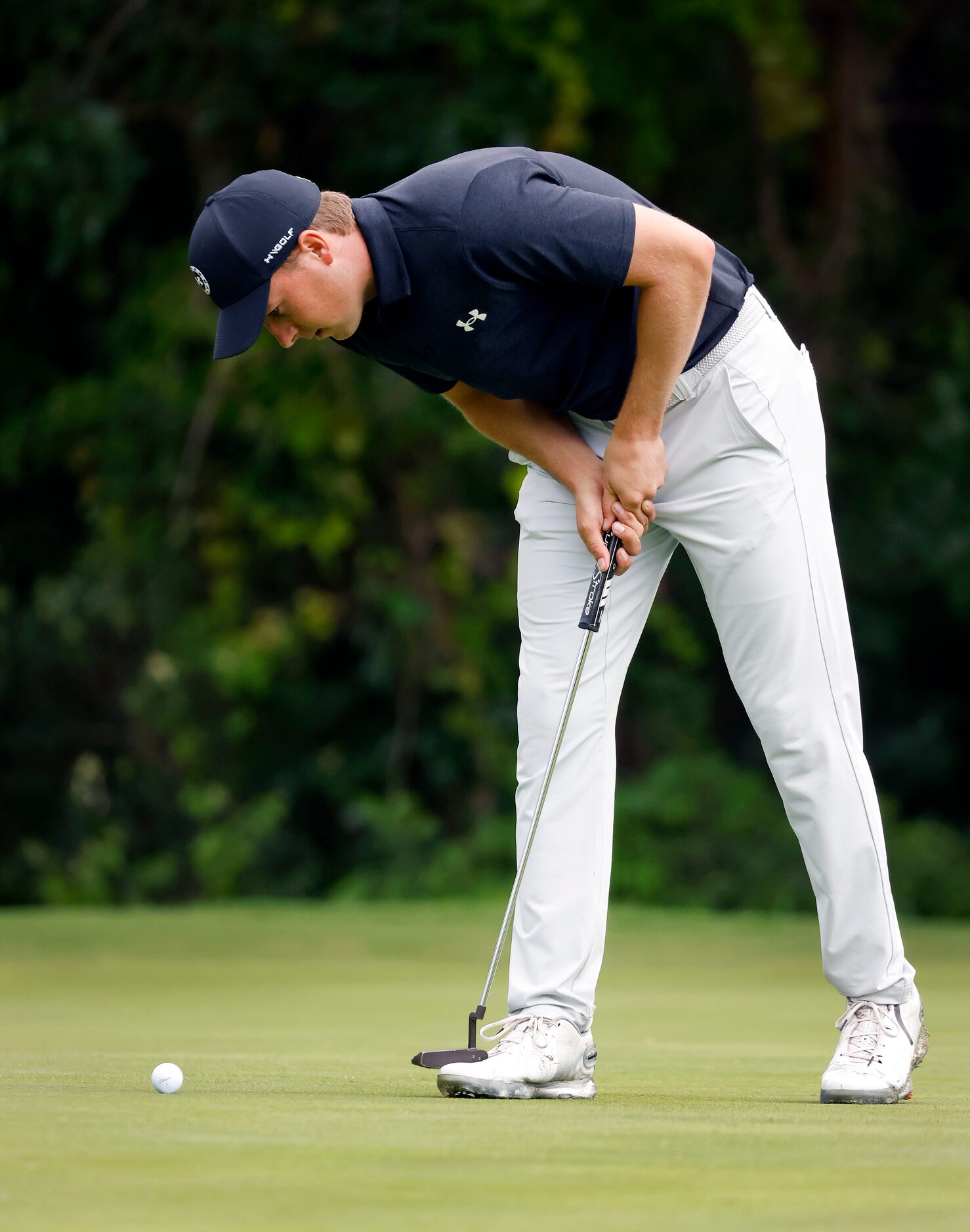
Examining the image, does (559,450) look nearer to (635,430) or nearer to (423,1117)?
(635,430)

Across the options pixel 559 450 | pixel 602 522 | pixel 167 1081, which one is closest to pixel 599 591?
pixel 602 522

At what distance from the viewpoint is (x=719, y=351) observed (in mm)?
2660

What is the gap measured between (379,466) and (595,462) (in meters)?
6.59

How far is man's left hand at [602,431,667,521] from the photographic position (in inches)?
103

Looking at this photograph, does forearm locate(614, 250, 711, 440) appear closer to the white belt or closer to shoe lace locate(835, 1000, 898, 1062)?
the white belt

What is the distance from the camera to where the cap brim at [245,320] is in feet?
8.07

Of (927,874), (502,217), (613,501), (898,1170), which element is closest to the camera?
(898,1170)

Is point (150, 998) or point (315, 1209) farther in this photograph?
point (150, 998)

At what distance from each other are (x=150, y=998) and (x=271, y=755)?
5784mm

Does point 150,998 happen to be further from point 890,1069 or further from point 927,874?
point 927,874

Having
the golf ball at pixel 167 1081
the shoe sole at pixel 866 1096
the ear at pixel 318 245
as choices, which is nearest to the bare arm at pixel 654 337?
the ear at pixel 318 245

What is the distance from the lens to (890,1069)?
8.09 ft

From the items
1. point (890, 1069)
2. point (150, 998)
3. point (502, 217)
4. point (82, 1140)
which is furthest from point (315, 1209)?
point (150, 998)

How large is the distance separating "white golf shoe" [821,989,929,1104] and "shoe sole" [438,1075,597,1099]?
327 millimetres
